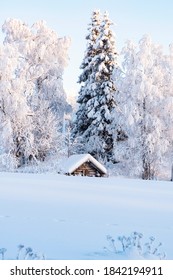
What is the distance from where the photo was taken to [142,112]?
31.2 m

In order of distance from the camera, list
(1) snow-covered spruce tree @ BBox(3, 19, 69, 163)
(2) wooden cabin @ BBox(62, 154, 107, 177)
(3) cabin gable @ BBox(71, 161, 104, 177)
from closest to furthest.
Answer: (2) wooden cabin @ BBox(62, 154, 107, 177) < (3) cabin gable @ BBox(71, 161, 104, 177) < (1) snow-covered spruce tree @ BBox(3, 19, 69, 163)

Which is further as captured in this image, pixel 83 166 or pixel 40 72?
pixel 40 72

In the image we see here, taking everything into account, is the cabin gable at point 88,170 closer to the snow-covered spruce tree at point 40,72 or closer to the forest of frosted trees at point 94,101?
the forest of frosted trees at point 94,101

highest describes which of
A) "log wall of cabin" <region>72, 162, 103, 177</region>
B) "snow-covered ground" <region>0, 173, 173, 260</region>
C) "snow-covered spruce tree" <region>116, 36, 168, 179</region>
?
"snow-covered spruce tree" <region>116, 36, 168, 179</region>

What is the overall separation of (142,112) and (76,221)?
78.1ft

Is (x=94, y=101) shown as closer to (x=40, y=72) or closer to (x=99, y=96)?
(x=99, y=96)

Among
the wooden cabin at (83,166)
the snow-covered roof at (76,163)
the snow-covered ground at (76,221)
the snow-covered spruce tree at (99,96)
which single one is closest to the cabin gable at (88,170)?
the wooden cabin at (83,166)

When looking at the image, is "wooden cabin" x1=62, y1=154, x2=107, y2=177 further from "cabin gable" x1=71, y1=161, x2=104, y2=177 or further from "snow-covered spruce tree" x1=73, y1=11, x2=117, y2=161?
"snow-covered spruce tree" x1=73, y1=11, x2=117, y2=161

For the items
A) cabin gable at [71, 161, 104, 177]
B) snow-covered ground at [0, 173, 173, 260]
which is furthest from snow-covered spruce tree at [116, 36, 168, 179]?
snow-covered ground at [0, 173, 173, 260]

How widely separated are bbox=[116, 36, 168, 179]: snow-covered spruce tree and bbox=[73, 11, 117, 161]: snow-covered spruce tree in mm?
1824

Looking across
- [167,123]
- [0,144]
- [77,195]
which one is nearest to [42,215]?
[77,195]

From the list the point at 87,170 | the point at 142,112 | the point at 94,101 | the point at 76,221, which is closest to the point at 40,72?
the point at 94,101

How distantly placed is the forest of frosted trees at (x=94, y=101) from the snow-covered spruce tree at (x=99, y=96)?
2.9 inches

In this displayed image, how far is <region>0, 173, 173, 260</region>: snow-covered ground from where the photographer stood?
19.7 ft
